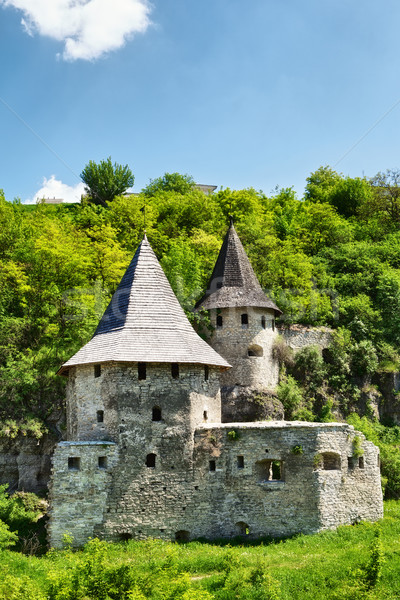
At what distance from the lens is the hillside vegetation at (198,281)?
32.0m

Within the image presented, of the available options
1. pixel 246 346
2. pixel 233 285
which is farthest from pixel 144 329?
pixel 233 285

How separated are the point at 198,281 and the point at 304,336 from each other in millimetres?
7171

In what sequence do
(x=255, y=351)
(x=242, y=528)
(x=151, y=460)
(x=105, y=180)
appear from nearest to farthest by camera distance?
(x=242, y=528) → (x=151, y=460) → (x=255, y=351) → (x=105, y=180)

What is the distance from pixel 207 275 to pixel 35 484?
1753cm

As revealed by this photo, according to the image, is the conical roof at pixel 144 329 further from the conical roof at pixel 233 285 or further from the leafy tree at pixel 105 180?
the leafy tree at pixel 105 180

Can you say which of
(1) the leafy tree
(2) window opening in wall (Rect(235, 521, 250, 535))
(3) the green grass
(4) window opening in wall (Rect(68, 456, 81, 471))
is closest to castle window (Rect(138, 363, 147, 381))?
(4) window opening in wall (Rect(68, 456, 81, 471))

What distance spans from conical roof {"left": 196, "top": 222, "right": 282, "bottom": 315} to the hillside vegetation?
161 cm

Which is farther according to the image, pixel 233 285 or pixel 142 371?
pixel 233 285

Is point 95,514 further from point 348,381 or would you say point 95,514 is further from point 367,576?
point 348,381

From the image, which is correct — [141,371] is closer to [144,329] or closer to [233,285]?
[144,329]

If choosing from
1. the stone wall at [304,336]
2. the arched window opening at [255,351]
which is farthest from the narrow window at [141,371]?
the stone wall at [304,336]

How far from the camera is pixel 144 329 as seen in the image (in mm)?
24766

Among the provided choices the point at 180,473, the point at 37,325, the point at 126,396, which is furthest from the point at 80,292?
the point at 180,473

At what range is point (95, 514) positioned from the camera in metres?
21.6
